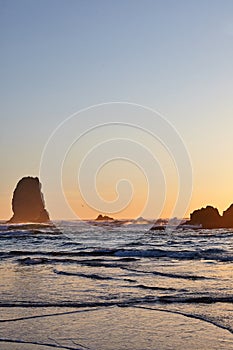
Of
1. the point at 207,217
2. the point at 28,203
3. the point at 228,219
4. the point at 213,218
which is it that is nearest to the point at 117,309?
the point at 228,219

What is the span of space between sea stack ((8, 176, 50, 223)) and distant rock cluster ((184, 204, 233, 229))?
4863 cm

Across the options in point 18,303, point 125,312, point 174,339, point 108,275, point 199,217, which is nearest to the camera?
point 174,339

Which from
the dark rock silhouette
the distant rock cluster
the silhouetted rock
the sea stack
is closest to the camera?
the silhouetted rock

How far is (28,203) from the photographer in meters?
130

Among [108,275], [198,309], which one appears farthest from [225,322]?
[108,275]

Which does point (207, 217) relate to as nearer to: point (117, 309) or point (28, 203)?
point (28, 203)

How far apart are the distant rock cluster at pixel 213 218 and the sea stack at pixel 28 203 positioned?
4863 cm

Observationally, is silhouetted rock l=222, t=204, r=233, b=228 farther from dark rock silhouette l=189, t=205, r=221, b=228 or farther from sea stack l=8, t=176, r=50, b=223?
sea stack l=8, t=176, r=50, b=223

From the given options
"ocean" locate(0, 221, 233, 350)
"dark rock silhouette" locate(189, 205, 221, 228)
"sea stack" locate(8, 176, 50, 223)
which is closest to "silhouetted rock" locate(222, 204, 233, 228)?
"dark rock silhouette" locate(189, 205, 221, 228)

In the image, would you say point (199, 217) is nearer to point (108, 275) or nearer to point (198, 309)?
point (108, 275)

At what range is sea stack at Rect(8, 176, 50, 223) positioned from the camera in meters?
130

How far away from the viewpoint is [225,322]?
9.50 meters

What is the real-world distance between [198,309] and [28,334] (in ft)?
12.8

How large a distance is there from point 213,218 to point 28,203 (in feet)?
181
